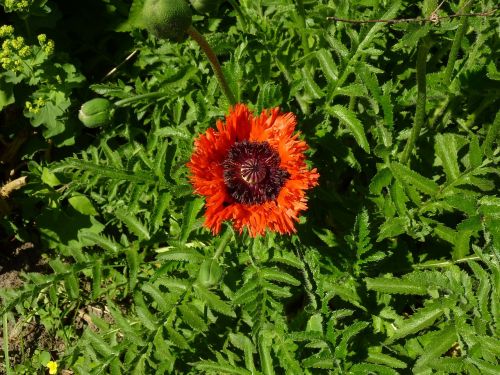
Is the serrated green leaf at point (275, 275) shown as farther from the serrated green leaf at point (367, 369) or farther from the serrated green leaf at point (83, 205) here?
the serrated green leaf at point (83, 205)

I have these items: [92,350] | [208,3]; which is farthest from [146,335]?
[208,3]

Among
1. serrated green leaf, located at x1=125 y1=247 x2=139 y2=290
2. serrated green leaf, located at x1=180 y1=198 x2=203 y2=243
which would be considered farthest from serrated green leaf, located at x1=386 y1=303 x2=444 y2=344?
serrated green leaf, located at x1=125 y1=247 x2=139 y2=290

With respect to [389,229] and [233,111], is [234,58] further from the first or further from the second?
[389,229]

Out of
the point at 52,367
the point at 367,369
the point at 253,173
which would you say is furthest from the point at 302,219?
the point at 52,367

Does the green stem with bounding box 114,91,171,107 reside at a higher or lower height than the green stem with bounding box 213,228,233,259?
higher

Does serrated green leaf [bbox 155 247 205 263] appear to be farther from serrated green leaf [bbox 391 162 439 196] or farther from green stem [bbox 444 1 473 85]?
green stem [bbox 444 1 473 85]

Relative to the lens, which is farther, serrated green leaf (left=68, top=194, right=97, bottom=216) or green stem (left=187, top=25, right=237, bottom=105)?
serrated green leaf (left=68, top=194, right=97, bottom=216)

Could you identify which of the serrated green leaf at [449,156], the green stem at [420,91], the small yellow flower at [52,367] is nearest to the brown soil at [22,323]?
the small yellow flower at [52,367]
